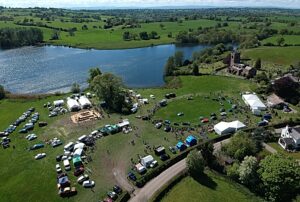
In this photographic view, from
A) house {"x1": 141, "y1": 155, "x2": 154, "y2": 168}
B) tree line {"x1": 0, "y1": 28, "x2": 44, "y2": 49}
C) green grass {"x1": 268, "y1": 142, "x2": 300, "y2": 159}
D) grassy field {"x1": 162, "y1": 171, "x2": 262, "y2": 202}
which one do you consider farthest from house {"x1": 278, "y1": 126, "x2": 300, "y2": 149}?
tree line {"x1": 0, "y1": 28, "x2": 44, "y2": 49}

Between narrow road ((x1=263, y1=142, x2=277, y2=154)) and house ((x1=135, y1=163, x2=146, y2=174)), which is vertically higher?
house ((x1=135, y1=163, x2=146, y2=174))

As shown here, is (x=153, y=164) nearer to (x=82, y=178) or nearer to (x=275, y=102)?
(x=82, y=178)

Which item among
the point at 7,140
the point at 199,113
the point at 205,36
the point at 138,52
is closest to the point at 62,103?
the point at 7,140

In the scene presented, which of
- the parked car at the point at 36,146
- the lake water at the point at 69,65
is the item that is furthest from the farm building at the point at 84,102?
the lake water at the point at 69,65

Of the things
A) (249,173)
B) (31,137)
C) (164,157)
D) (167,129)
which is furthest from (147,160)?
(31,137)

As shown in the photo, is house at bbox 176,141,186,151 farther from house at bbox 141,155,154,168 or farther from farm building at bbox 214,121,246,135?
farm building at bbox 214,121,246,135

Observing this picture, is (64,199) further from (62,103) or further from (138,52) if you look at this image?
(138,52)
